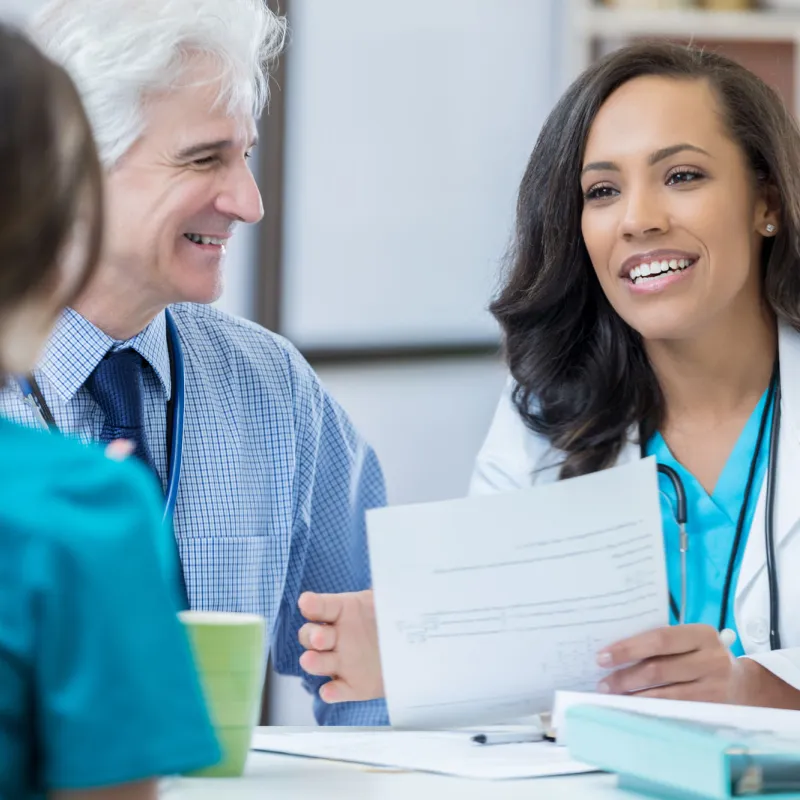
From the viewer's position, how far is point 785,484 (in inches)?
68.1

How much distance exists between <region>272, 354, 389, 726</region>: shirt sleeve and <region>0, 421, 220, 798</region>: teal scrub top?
3.88ft

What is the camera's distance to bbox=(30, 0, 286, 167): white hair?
1639mm

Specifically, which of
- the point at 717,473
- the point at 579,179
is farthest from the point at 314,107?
the point at 717,473

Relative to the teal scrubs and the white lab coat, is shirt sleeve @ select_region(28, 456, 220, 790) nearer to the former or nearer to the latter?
the white lab coat

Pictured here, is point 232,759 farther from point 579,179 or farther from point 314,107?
point 314,107

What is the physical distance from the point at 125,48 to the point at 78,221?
3.39ft

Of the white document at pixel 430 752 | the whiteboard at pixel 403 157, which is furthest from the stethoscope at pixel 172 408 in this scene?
the whiteboard at pixel 403 157

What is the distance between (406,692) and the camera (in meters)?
1.27

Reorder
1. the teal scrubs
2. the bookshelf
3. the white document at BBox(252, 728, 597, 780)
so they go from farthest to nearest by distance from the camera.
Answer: the bookshelf < the teal scrubs < the white document at BBox(252, 728, 597, 780)

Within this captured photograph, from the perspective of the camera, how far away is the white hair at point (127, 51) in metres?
1.64

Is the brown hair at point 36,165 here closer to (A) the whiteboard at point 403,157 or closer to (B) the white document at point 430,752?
(B) the white document at point 430,752

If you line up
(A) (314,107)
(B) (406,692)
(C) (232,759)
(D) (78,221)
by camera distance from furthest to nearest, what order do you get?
(A) (314,107)
(B) (406,692)
(C) (232,759)
(D) (78,221)

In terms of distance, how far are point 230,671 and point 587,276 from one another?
1079 mm

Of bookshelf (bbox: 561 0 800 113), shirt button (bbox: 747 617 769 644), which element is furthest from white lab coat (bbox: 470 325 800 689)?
bookshelf (bbox: 561 0 800 113)
